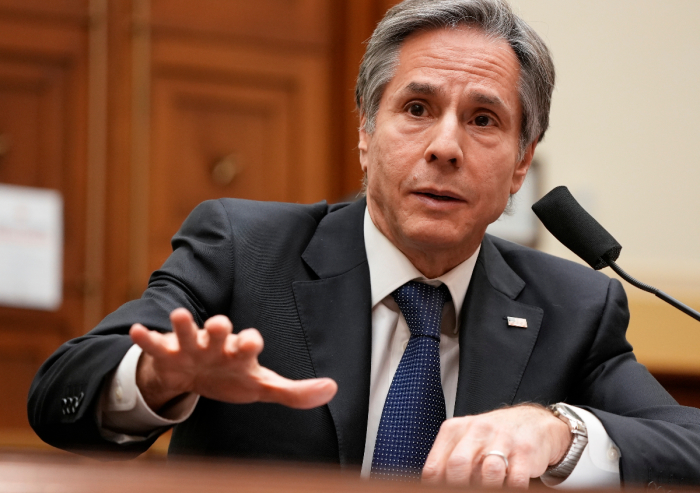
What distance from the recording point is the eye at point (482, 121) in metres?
1.82

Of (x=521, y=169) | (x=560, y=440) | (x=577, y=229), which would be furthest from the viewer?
(x=521, y=169)

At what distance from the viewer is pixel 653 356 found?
3.56 m

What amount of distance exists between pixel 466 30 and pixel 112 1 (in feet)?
7.90

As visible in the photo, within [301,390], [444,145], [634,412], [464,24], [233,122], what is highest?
[464,24]

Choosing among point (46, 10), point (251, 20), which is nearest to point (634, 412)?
point (251, 20)

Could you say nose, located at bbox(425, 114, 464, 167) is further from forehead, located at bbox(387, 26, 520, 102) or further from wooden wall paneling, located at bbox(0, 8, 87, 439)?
wooden wall paneling, located at bbox(0, 8, 87, 439)

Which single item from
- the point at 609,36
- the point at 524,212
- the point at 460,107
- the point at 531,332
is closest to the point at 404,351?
the point at 531,332

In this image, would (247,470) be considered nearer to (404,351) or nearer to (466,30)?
(404,351)

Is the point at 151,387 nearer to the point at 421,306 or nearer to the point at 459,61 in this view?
the point at 421,306

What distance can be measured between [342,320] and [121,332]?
1.38ft

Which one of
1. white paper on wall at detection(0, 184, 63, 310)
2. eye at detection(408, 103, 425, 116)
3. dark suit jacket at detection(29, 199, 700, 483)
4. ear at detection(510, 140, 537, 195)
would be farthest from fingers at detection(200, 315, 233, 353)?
white paper on wall at detection(0, 184, 63, 310)

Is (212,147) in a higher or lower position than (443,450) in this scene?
higher

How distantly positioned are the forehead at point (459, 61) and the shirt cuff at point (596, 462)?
69 centimetres

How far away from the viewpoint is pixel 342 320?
1.68 meters
